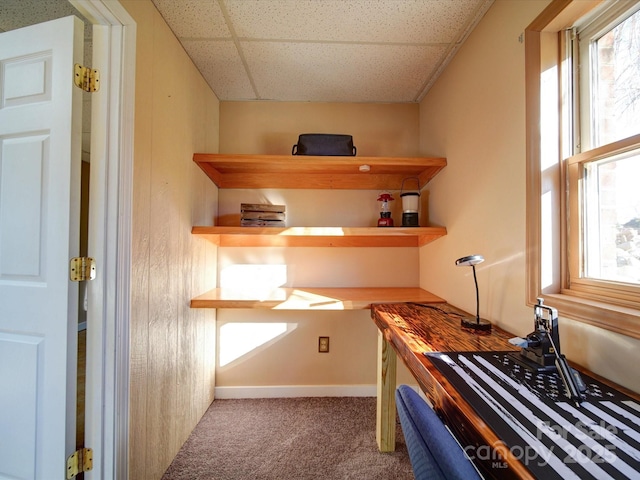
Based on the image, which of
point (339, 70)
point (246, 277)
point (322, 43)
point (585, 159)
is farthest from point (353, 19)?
point (246, 277)

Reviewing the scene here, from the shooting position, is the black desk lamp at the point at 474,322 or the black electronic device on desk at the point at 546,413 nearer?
the black electronic device on desk at the point at 546,413

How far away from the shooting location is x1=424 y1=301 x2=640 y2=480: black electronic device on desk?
1.56 feet

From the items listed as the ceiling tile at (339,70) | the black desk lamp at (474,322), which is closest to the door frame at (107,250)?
the ceiling tile at (339,70)

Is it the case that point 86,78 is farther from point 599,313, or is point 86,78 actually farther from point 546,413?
point 599,313

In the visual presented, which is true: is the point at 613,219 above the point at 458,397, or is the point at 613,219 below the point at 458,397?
above

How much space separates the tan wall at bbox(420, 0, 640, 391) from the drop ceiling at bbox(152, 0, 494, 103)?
0.58 ft

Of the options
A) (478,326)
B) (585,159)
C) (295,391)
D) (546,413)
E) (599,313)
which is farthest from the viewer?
(295,391)

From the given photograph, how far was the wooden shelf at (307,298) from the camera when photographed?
1.61 metres

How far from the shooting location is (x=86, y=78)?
1013 mm

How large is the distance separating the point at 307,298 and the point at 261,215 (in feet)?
2.04

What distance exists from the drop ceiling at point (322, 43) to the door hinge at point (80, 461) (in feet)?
6.31

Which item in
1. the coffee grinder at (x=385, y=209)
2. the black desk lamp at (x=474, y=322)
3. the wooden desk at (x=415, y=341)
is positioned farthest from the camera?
the coffee grinder at (x=385, y=209)

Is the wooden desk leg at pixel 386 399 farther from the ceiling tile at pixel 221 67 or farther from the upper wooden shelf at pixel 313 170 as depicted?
the ceiling tile at pixel 221 67

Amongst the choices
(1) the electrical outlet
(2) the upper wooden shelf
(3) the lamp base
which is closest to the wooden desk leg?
(3) the lamp base
